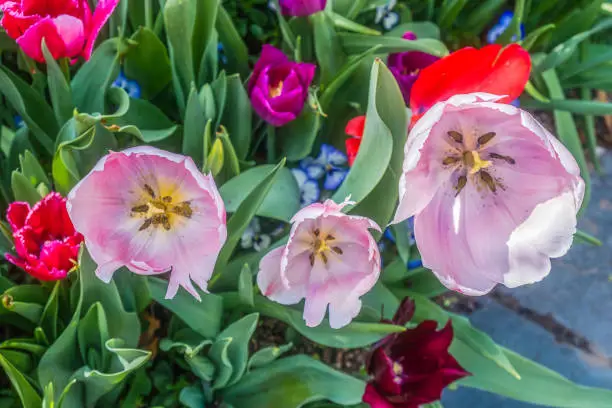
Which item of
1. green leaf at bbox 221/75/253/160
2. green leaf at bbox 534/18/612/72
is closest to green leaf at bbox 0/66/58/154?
green leaf at bbox 221/75/253/160

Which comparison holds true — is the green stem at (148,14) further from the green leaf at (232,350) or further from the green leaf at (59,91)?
the green leaf at (232,350)

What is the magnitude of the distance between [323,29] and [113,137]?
32cm

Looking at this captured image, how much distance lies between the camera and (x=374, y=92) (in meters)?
0.71

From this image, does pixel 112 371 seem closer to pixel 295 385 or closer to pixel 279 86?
pixel 295 385

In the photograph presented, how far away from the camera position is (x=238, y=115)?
94 centimetres

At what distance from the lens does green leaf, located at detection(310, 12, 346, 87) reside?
96cm

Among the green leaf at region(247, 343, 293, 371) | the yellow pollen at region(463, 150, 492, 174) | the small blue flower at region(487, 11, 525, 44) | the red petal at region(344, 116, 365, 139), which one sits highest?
the yellow pollen at region(463, 150, 492, 174)

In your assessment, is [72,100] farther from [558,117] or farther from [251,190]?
[558,117]

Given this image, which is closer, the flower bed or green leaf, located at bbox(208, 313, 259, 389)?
the flower bed

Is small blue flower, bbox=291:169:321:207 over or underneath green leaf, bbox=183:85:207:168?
underneath

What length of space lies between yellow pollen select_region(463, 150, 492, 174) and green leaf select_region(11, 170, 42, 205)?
505mm

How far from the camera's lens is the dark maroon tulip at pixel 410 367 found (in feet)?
2.82

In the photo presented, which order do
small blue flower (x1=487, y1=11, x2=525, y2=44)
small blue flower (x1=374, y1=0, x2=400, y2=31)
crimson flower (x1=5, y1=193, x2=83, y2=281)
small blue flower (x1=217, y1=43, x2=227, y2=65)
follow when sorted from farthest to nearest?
small blue flower (x1=487, y1=11, x2=525, y2=44) → small blue flower (x1=374, y1=0, x2=400, y2=31) → small blue flower (x1=217, y1=43, x2=227, y2=65) → crimson flower (x1=5, y1=193, x2=83, y2=281)

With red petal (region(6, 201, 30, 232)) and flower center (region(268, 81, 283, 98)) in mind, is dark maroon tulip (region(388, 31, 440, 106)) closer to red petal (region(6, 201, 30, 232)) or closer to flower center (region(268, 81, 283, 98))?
flower center (region(268, 81, 283, 98))
